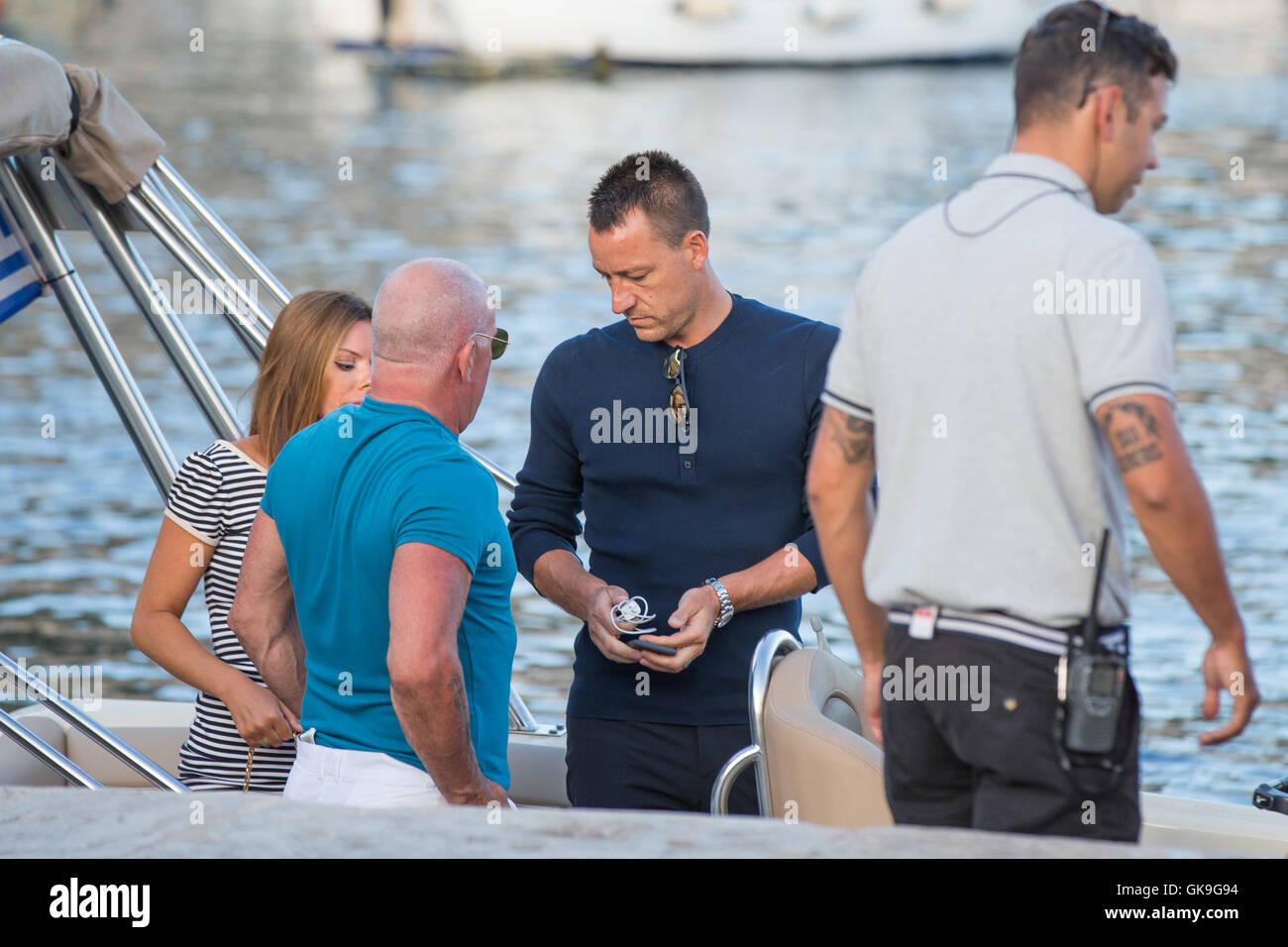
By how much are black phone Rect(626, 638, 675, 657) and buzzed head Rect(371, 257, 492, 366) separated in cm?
80

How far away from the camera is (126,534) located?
11203mm

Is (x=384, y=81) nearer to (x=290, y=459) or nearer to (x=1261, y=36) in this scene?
(x=1261, y=36)

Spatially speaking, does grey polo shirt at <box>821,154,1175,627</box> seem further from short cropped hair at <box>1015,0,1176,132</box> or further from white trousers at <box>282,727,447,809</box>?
white trousers at <box>282,727,447,809</box>

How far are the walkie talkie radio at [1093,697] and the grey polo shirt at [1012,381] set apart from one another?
0.19 ft

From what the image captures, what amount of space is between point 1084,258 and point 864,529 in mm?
530

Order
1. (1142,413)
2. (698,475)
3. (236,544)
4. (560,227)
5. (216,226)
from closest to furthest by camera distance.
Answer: (1142,413), (236,544), (698,475), (216,226), (560,227)

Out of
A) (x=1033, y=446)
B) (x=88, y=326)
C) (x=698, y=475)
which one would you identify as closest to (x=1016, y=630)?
(x=1033, y=446)

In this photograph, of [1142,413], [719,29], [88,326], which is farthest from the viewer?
[719,29]

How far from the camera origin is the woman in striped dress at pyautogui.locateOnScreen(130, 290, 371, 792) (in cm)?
303

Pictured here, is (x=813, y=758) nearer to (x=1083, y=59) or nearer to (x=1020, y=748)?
(x=1020, y=748)

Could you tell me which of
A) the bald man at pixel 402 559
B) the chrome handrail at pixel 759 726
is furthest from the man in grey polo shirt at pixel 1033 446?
the bald man at pixel 402 559

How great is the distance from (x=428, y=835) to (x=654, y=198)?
1.45 m

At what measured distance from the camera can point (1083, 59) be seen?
6.91 ft
